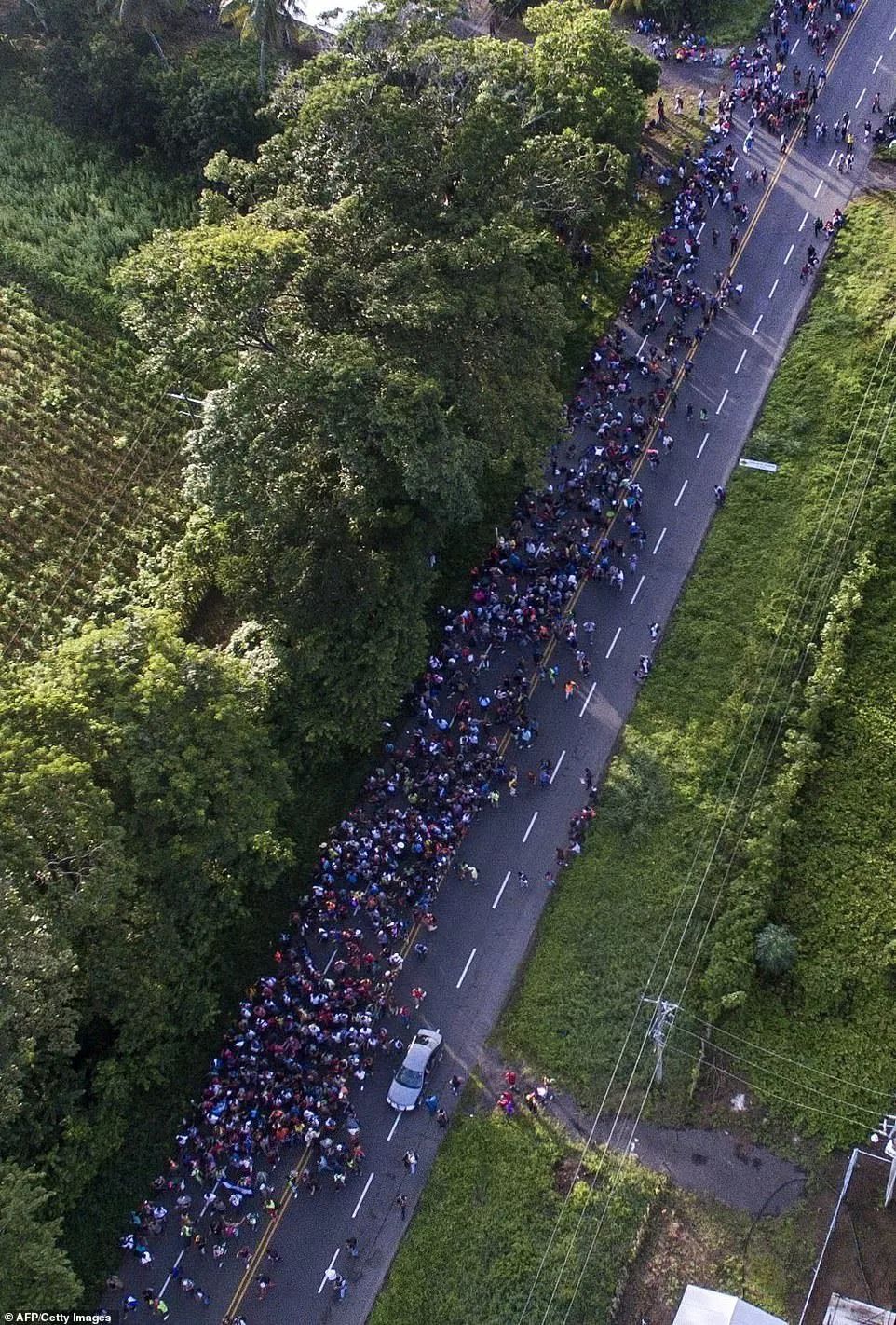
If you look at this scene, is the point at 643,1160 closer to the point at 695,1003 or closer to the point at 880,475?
the point at 695,1003

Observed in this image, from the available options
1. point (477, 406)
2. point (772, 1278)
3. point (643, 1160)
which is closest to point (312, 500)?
point (477, 406)

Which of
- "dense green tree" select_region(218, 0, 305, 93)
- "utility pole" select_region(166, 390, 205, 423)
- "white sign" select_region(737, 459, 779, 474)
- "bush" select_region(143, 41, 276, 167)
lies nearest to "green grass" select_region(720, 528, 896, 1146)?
"white sign" select_region(737, 459, 779, 474)

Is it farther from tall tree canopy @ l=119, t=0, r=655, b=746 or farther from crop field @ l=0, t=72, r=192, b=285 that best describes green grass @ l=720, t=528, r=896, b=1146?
crop field @ l=0, t=72, r=192, b=285

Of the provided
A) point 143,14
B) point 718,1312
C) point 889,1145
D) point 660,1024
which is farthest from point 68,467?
point 889,1145

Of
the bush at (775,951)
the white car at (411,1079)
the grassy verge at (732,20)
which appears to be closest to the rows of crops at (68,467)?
the white car at (411,1079)

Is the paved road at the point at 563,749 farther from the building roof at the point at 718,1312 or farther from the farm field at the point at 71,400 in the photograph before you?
the farm field at the point at 71,400
